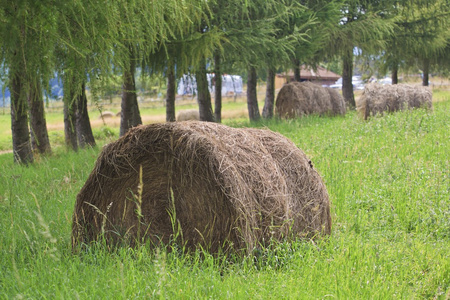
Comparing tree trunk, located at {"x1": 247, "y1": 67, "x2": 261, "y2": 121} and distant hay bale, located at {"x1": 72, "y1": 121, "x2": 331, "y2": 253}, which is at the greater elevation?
tree trunk, located at {"x1": 247, "y1": 67, "x2": 261, "y2": 121}

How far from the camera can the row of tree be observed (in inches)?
182

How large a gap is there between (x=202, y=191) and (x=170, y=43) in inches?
271

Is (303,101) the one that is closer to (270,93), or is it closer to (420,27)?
(270,93)

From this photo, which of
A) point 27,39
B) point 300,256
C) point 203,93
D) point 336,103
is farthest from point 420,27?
point 27,39

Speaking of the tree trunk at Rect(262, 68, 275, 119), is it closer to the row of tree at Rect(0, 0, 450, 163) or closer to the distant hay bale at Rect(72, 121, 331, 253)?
the row of tree at Rect(0, 0, 450, 163)

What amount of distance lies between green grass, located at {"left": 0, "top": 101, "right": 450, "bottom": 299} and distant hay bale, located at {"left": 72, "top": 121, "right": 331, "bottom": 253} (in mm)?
220

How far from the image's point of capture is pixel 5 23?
14.8 feet

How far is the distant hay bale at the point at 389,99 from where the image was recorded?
15852 millimetres

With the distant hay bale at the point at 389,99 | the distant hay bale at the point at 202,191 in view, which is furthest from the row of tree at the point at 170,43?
the distant hay bale at the point at 389,99

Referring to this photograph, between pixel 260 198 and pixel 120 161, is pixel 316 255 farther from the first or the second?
pixel 120 161

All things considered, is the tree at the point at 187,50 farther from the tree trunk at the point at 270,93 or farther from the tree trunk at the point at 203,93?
the tree trunk at the point at 270,93

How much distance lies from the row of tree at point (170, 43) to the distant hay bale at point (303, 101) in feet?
3.53

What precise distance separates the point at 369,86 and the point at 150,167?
12.8m

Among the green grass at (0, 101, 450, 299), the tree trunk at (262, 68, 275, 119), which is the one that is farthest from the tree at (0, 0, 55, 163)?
the tree trunk at (262, 68, 275, 119)
